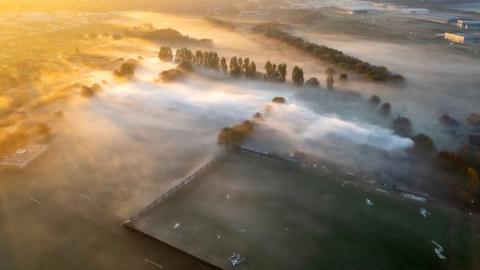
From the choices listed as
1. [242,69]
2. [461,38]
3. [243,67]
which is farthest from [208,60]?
[461,38]

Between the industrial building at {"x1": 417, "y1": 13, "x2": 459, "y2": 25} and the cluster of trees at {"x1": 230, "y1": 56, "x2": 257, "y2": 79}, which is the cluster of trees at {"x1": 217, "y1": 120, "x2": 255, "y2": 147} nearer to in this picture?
the cluster of trees at {"x1": 230, "y1": 56, "x2": 257, "y2": 79}

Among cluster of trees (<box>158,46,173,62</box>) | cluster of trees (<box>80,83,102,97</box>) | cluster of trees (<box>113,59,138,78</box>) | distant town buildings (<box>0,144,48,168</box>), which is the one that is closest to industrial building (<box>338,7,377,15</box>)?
cluster of trees (<box>158,46,173,62</box>)

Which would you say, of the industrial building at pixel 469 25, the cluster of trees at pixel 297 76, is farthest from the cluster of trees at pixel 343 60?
the industrial building at pixel 469 25

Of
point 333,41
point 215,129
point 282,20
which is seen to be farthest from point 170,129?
point 282,20

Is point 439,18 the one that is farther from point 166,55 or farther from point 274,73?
point 166,55

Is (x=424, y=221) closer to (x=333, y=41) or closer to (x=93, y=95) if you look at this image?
(x=93, y=95)
